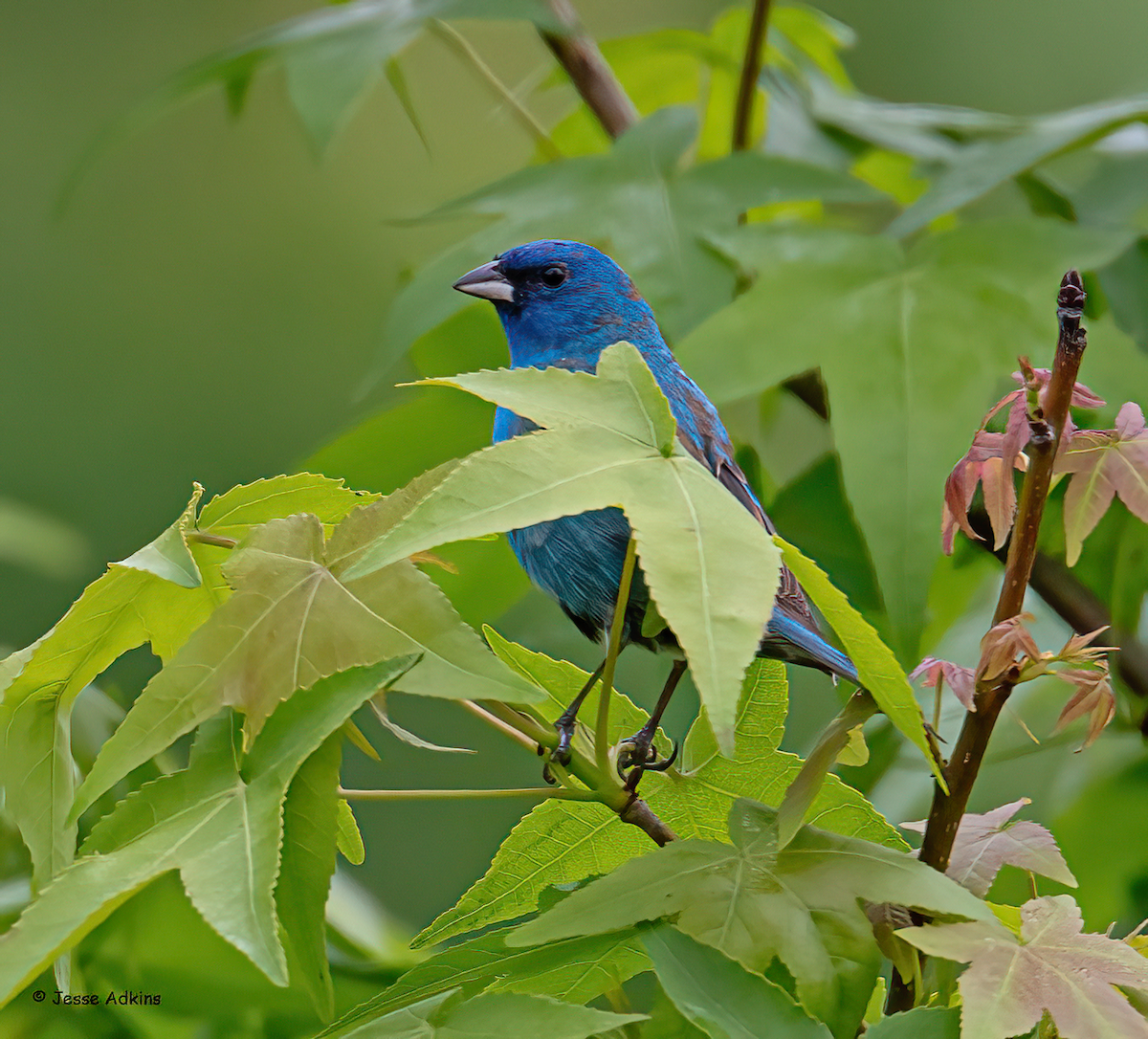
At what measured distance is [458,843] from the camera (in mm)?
3057

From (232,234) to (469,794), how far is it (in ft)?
12.1

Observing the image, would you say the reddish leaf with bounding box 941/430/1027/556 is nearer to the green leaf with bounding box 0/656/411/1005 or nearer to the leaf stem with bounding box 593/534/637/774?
the leaf stem with bounding box 593/534/637/774

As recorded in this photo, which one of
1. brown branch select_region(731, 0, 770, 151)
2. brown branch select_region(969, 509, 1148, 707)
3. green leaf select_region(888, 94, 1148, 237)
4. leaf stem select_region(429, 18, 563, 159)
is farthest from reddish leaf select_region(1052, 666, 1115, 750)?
leaf stem select_region(429, 18, 563, 159)

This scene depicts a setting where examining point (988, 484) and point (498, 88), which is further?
point (498, 88)

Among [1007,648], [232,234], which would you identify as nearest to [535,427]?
[1007,648]

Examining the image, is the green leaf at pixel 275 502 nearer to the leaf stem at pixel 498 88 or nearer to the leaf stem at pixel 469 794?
the leaf stem at pixel 469 794

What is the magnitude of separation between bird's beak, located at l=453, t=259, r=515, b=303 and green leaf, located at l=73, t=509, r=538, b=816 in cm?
57

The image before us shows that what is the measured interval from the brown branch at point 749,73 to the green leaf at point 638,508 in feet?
2.29

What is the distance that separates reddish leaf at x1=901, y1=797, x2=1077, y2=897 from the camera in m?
0.53

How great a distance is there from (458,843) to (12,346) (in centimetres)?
194

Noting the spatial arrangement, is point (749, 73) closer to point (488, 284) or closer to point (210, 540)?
point (488, 284)

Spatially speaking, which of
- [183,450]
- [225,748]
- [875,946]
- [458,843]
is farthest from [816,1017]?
[183,450]

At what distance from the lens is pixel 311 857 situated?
48cm

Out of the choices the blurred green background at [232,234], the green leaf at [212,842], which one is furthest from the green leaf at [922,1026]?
the blurred green background at [232,234]
